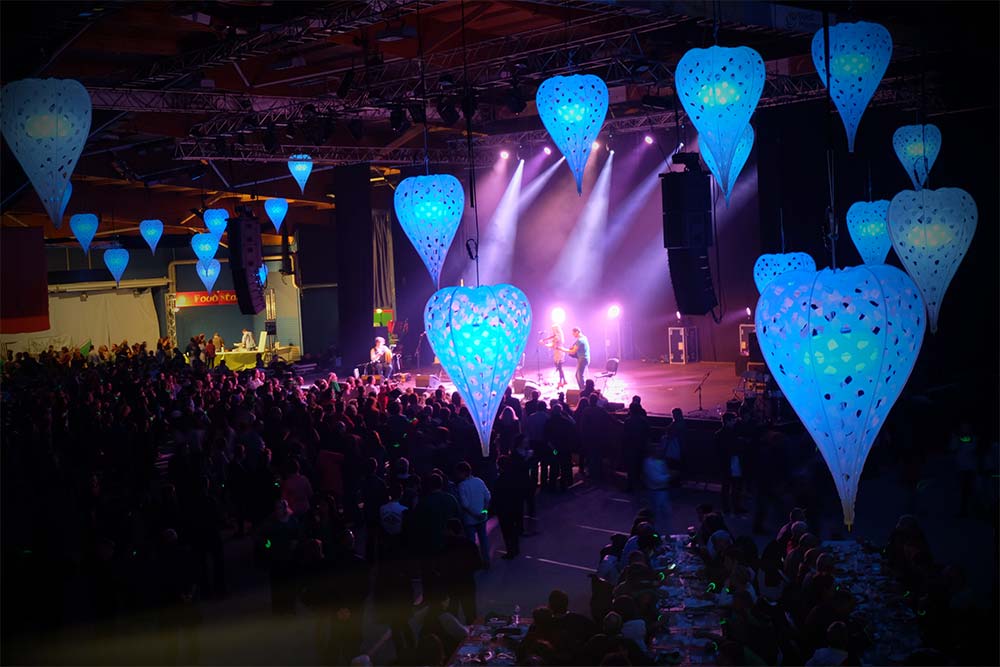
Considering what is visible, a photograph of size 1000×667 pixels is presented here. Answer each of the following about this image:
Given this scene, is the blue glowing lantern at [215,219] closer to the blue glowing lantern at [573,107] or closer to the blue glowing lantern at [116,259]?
the blue glowing lantern at [116,259]

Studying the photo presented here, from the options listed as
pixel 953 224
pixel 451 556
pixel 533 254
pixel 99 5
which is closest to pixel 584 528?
pixel 451 556

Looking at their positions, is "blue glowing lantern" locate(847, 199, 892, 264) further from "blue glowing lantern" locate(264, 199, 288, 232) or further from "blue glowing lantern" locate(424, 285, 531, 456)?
"blue glowing lantern" locate(264, 199, 288, 232)

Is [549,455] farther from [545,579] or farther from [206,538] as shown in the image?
[206,538]

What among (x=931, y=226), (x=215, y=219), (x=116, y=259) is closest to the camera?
(x=931, y=226)

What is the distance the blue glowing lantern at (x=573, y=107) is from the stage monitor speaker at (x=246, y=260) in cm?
751

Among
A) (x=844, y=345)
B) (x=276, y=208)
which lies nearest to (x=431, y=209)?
(x=844, y=345)

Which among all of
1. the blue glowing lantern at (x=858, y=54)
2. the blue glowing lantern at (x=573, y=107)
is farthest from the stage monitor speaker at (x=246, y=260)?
the blue glowing lantern at (x=858, y=54)

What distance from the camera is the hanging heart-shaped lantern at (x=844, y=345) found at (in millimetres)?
3928

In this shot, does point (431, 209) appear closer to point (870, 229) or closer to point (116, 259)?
point (870, 229)

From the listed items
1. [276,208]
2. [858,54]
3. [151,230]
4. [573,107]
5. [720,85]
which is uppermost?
[276,208]

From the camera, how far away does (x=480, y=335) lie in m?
5.72

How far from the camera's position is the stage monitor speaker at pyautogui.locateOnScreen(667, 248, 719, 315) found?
373 inches

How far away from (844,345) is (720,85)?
9.20ft

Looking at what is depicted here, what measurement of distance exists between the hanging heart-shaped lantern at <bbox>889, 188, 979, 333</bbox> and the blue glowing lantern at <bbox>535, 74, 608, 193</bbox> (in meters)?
3.09
